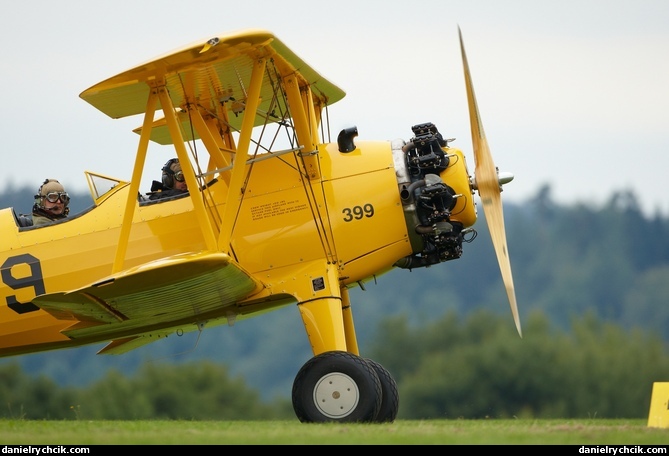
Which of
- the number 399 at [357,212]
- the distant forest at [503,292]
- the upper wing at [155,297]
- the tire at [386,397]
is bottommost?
the distant forest at [503,292]

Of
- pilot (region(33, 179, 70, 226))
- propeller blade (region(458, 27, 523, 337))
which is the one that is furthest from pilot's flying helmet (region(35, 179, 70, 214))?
propeller blade (region(458, 27, 523, 337))

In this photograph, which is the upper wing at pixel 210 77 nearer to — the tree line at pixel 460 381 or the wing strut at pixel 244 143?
the wing strut at pixel 244 143

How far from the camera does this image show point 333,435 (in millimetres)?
9688

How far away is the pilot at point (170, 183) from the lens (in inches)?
495

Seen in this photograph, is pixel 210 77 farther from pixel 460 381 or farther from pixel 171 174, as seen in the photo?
pixel 460 381

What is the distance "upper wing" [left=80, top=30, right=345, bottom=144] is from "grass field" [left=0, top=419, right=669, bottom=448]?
10.4 ft

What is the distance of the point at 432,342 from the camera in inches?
1326

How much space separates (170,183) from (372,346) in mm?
21777

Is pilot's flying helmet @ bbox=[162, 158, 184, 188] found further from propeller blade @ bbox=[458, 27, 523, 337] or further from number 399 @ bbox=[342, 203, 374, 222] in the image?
propeller blade @ bbox=[458, 27, 523, 337]

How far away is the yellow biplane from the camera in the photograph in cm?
1127

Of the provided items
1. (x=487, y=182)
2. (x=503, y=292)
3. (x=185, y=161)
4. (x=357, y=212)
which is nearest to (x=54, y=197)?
(x=185, y=161)

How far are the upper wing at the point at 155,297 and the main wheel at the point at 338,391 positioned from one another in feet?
3.78

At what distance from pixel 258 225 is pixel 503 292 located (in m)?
39.6

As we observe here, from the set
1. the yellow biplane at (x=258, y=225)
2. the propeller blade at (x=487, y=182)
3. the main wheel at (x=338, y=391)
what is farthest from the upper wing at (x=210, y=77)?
the main wheel at (x=338, y=391)
